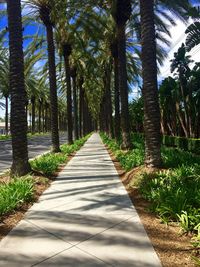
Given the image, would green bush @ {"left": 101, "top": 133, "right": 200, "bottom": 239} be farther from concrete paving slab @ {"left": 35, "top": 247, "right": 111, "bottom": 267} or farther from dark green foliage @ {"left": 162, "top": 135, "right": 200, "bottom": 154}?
dark green foliage @ {"left": 162, "top": 135, "right": 200, "bottom": 154}

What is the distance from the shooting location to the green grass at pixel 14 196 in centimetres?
766

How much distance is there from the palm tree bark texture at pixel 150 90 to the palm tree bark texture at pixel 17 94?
3749 millimetres

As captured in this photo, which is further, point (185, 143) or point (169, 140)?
point (169, 140)

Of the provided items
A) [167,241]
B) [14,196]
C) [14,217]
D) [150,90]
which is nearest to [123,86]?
[150,90]

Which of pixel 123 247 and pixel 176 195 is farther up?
pixel 176 195

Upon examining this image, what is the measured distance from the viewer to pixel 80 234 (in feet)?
20.4

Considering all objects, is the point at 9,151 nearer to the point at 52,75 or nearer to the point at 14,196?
the point at 52,75

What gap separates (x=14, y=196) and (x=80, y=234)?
254 centimetres

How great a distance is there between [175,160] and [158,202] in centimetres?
471

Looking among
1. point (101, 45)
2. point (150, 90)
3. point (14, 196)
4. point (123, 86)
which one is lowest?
point (14, 196)

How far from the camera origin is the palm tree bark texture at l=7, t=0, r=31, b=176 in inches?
472

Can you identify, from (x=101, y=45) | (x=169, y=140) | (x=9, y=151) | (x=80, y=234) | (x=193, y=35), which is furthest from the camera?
(x=101, y=45)

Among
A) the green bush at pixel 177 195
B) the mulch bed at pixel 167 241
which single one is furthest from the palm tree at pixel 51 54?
the mulch bed at pixel 167 241

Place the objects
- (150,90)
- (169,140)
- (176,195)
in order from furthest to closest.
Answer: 1. (169,140)
2. (150,90)
3. (176,195)
